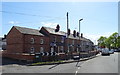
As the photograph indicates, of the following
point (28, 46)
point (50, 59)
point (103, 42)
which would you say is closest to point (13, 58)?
point (50, 59)

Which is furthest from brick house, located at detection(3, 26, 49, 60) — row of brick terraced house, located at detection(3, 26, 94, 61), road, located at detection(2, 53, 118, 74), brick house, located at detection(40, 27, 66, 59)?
road, located at detection(2, 53, 118, 74)

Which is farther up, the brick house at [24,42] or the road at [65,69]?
the brick house at [24,42]

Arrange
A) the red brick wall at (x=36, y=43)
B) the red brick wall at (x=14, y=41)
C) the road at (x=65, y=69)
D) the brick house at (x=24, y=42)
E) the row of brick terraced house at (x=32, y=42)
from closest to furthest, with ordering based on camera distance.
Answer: the road at (x=65, y=69)
the row of brick terraced house at (x=32, y=42)
the brick house at (x=24, y=42)
the red brick wall at (x=36, y=43)
the red brick wall at (x=14, y=41)

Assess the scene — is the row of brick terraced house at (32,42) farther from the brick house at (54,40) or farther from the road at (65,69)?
the road at (65,69)

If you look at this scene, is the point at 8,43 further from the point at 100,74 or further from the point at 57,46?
the point at 100,74

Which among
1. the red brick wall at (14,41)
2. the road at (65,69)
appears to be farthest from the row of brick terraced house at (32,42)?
the road at (65,69)

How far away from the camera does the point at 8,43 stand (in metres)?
43.2

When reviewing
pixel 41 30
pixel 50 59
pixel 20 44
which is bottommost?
pixel 50 59

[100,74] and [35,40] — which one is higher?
[35,40]

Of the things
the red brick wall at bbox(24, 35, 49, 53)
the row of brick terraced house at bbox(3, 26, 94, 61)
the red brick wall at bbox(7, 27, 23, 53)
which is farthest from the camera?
the red brick wall at bbox(7, 27, 23, 53)

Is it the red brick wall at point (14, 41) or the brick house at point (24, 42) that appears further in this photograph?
the red brick wall at point (14, 41)

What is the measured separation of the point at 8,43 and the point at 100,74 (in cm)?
3422

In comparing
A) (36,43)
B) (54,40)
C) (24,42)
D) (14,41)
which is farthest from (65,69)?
(54,40)

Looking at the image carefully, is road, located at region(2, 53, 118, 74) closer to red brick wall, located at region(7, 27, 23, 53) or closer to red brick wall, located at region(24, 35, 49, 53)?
red brick wall, located at region(24, 35, 49, 53)
